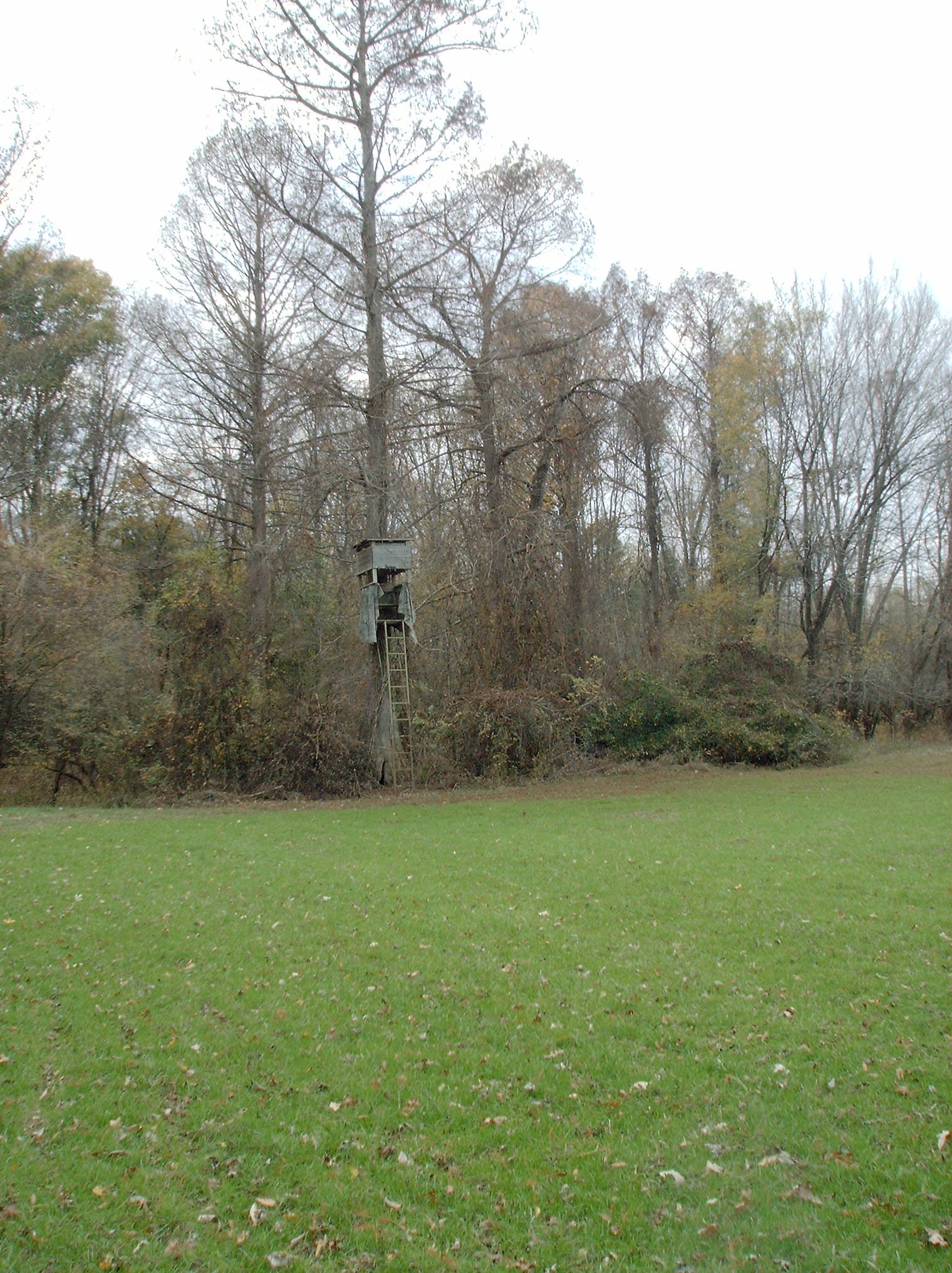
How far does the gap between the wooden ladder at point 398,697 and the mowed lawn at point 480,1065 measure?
779 cm

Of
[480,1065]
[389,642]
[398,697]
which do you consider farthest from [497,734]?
[480,1065]

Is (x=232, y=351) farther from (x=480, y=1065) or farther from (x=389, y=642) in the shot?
(x=480, y=1065)

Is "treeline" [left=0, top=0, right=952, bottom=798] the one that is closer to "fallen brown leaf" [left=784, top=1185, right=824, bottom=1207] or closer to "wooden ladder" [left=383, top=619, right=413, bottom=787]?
"wooden ladder" [left=383, top=619, right=413, bottom=787]

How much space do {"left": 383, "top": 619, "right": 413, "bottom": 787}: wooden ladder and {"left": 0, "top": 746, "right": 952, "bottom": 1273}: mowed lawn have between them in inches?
307

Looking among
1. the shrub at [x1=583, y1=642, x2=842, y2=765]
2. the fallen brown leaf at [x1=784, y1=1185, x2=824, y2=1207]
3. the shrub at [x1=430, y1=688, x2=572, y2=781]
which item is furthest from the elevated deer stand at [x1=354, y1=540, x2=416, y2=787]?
the fallen brown leaf at [x1=784, y1=1185, x2=824, y2=1207]

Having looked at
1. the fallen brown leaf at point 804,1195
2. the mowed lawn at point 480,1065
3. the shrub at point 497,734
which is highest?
the shrub at point 497,734

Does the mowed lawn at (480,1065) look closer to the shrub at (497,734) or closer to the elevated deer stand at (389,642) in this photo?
the elevated deer stand at (389,642)

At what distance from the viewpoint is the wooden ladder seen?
17766 mm

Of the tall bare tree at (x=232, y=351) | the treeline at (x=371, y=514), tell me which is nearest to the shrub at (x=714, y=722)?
the treeline at (x=371, y=514)

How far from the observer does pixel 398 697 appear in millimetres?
18156

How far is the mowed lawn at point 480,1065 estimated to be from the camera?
136 inches

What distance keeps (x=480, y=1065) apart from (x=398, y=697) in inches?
526

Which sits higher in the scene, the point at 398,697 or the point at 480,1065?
the point at 398,697

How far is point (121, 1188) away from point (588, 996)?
3122 mm
